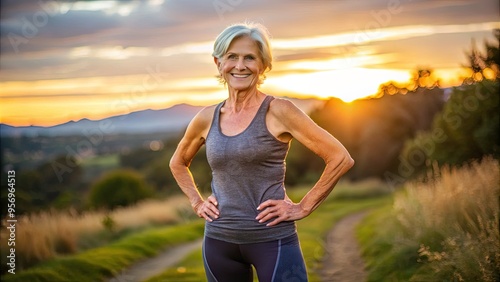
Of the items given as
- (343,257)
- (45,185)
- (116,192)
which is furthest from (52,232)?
(45,185)

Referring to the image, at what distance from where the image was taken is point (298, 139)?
330 centimetres

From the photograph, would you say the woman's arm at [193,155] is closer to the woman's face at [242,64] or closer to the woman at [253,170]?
the woman at [253,170]

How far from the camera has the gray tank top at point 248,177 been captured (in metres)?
3.22

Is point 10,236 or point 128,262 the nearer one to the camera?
point 10,236

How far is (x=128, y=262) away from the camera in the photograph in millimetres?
11195

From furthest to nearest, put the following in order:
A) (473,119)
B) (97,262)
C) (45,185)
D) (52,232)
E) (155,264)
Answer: (45,185), (473,119), (52,232), (155,264), (97,262)

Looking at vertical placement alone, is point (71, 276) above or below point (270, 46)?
below

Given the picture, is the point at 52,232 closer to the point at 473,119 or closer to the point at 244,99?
the point at 473,119

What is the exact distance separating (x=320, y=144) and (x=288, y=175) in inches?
1379

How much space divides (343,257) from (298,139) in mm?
8863

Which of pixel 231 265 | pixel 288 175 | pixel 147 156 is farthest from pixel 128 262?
pixel 147 156

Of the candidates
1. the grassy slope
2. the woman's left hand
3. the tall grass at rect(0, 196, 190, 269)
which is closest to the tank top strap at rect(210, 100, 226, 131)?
the woman's left hand

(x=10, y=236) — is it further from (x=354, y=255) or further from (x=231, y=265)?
(x=231, y=265)

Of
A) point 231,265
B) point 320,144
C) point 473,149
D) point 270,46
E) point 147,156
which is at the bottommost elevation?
point 231,265
